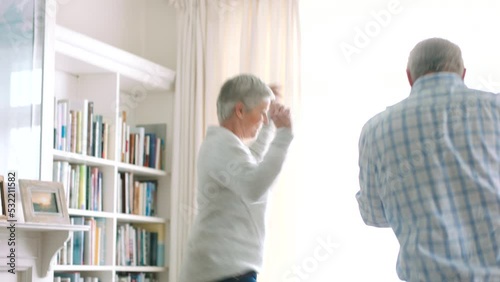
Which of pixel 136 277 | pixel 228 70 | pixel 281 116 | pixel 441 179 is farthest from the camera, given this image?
pixel 228 70

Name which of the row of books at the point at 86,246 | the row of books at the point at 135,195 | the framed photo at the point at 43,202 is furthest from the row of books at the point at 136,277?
the framed photo at the point at 43,202

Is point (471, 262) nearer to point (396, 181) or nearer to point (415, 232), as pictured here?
point (415, 232)

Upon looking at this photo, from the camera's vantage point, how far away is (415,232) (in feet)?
5.96

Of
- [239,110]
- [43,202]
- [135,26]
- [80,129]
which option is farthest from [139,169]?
[239,110]

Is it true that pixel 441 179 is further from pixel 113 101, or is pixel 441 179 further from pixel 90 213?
pixel 113 101

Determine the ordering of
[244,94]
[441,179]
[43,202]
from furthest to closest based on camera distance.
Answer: [43,202], [244,94], [441,179]

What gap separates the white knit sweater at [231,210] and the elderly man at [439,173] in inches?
10.5

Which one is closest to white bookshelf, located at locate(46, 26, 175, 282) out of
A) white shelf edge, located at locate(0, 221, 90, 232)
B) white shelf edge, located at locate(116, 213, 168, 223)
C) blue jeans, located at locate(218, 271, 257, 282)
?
white shelf edge, located at locate(116, 213, 168, 223)

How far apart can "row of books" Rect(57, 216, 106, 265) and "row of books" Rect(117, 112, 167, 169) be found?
0.44m

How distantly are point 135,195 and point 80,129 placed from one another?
0.68 meters

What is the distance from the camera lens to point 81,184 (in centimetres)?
414

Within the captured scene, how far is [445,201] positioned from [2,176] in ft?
6.60

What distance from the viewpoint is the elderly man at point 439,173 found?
1.77 metres

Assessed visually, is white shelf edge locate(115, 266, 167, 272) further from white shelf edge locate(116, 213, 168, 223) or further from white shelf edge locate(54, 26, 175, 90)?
white shelf edge locate(54, 26, 175, 90)
